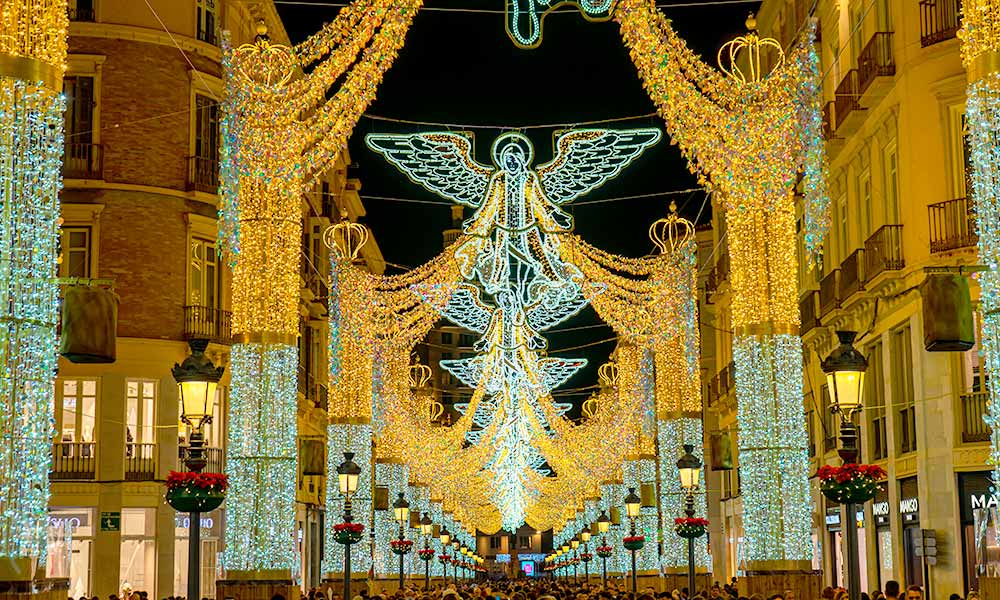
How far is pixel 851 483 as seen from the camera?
49.0 feet

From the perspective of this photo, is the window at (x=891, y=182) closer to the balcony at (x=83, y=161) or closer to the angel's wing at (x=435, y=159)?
the angel's wing at (x=435, y=159)

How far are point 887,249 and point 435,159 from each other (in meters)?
9.73

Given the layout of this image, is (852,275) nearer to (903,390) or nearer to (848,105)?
(903,390)

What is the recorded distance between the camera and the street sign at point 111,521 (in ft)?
113

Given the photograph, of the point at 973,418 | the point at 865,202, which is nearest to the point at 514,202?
the point at 973,418

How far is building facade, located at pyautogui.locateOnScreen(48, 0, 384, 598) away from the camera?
3456 cm

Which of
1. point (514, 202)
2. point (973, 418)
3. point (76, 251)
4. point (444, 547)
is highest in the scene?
point (76, 251)

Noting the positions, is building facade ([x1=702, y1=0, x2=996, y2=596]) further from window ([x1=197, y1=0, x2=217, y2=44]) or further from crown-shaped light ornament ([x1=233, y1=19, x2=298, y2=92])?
window ([x1=197, y1=0, x2=217, y2=44])

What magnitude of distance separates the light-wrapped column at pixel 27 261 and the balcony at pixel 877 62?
20132 millimetres

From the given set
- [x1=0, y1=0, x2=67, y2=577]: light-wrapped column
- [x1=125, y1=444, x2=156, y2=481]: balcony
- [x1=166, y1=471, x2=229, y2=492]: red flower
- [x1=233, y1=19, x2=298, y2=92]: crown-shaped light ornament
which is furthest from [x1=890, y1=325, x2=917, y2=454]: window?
[x1=0, y1=0, x2=67, y2=577]: light-wrapped column

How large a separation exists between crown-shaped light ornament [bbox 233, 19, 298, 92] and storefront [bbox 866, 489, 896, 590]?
18.4m

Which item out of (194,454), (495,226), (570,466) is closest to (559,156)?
(495,226)

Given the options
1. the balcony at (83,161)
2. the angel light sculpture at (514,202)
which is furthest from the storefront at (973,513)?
the balcony at (83,161)

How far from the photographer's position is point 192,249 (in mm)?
36188
